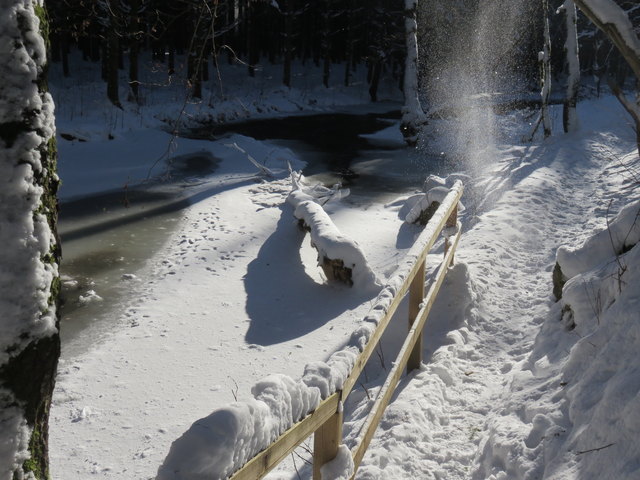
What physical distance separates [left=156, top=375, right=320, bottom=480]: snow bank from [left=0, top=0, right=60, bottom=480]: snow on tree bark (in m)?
0.74

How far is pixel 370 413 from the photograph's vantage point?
3.22 m

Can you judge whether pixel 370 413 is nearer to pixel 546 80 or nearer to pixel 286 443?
pixel 286 443

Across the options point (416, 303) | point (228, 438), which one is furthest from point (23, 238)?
point (416, 303)

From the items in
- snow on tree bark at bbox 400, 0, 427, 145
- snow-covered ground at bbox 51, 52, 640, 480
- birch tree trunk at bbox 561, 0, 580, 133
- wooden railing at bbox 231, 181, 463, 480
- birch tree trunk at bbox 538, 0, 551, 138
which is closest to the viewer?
wooden railing at bbox 231, 181, 463, 480

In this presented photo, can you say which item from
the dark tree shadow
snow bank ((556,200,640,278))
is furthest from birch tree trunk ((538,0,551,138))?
snow bank ((556,200,640,278))

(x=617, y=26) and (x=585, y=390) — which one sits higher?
(x=617, y=26)

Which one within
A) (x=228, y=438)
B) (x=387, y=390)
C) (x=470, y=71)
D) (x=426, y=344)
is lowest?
(x=426, y=344)

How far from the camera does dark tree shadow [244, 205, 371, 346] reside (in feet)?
21.8

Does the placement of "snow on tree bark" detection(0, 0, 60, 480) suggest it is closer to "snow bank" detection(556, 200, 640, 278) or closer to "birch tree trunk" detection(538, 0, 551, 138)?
"snow bank" detection(556, 200, 640, 278)

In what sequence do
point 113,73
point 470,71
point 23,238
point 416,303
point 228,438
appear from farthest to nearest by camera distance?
point 470,71 < point 113,73 < point 416,303 < point 23,238 < point 228,438

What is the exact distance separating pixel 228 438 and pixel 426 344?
4.15 metres

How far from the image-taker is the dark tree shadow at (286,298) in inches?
262

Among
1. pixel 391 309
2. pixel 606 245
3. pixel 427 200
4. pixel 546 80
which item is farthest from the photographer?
pixel 546 80

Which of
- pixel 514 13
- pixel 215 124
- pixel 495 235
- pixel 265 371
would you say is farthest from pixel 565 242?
pixel 514 13
